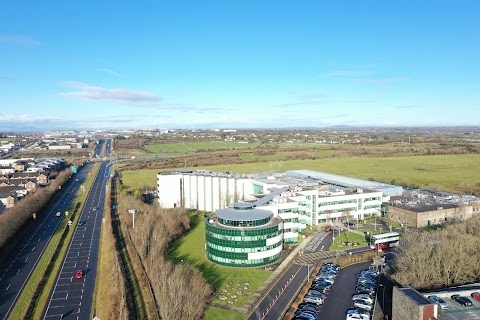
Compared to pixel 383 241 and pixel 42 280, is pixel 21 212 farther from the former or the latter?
pixel 383 241

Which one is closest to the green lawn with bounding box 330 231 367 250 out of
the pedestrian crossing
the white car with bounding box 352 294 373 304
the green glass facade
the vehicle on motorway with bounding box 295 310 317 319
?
the pedestrian crossing

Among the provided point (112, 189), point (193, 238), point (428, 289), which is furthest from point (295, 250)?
point (112, 189)

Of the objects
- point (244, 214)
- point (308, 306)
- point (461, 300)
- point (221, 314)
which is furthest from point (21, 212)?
point (461, 300)

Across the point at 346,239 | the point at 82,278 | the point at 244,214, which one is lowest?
the point at 82,278

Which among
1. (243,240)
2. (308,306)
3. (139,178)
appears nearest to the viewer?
(308,306)

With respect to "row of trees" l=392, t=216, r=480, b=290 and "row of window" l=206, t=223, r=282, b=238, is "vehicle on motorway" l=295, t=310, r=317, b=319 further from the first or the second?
"row of window" l=206, t=223, r=282, b=238

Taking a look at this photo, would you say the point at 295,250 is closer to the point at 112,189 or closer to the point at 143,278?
the point at 143,278
